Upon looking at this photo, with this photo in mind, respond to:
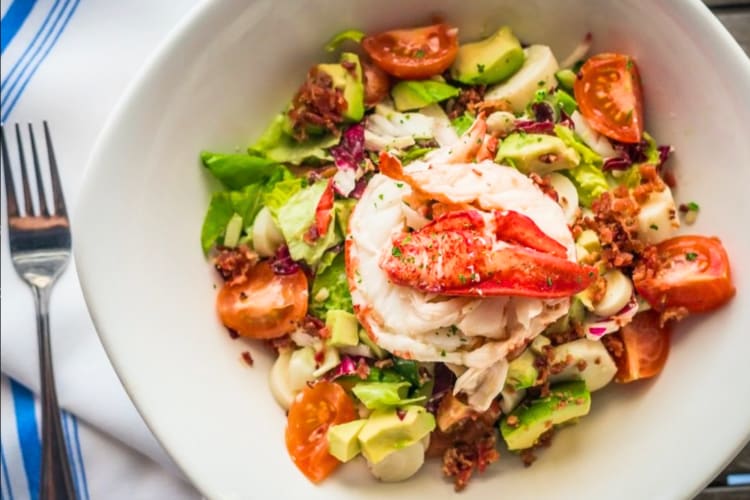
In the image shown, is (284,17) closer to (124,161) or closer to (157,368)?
(124,161)

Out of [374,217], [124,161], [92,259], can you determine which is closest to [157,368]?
[92,259]

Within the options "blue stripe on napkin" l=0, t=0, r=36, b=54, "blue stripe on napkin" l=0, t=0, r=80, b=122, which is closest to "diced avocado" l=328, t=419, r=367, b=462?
"blue stripe on napkin" l=0, t=0, r=80, b=122

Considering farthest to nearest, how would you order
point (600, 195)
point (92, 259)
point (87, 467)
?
point (87, 467) → point (600, 195) → point (92, 259)

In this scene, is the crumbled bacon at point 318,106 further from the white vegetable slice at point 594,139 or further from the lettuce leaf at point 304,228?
the white vegetable slice at point 594,139

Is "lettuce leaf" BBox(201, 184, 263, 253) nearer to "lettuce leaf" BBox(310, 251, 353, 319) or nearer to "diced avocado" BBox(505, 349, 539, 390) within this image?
"lettuce leaf" BBox(310, 251, 353, 319)

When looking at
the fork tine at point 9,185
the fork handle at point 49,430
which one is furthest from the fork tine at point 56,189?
the fork handle at point 49,430
